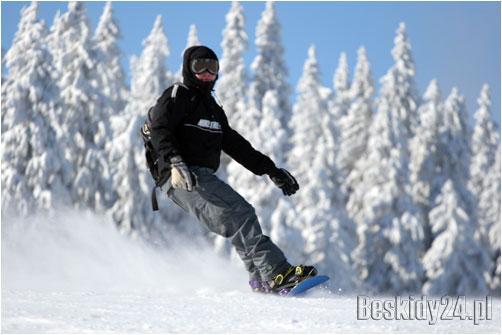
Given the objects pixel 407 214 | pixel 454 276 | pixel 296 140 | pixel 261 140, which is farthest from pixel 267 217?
pixel 454 276

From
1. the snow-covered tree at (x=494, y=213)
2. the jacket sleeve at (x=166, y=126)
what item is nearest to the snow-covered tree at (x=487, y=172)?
the snow-covered tree at (x=494, y=213)

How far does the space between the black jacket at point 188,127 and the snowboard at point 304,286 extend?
1.39 meters

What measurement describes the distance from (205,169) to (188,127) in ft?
1.40

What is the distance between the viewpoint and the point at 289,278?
6.07 meters

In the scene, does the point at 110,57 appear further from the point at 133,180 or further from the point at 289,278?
the point at 289,278

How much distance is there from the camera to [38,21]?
26969mm

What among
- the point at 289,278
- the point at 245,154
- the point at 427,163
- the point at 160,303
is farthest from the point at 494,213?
the point at 160,303

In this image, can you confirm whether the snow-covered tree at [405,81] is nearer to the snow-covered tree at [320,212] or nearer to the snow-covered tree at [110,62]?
the snow-covered tree at [320,212]

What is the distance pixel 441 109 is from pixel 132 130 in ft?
55.2

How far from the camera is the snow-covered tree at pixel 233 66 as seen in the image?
32375 mm

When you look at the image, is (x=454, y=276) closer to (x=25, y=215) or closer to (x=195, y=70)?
(x=25, y=215)

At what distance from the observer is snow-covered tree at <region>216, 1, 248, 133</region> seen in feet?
106

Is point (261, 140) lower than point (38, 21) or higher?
lower

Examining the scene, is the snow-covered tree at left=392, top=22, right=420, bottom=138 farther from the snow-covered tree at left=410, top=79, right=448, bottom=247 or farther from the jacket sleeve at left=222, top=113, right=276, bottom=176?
the jacket sleeve at left=222, top=113, right=276, bottom=176
